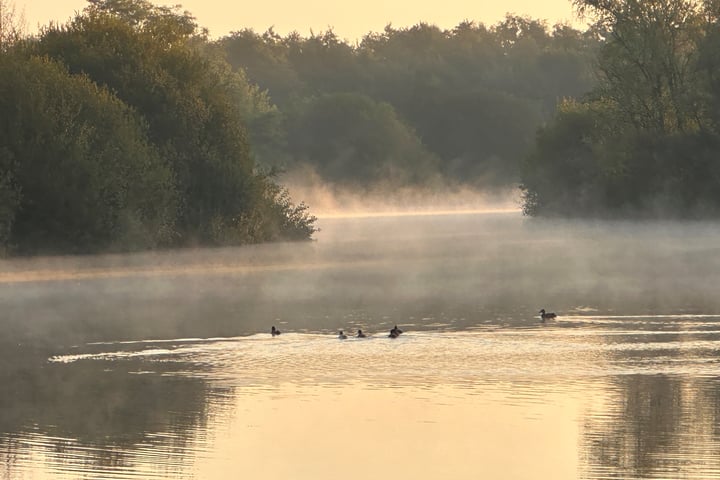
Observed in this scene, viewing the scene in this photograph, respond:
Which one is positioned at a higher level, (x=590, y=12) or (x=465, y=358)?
(x=590, y=12)

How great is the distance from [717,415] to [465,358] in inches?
301

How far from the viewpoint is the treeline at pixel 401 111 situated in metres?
160

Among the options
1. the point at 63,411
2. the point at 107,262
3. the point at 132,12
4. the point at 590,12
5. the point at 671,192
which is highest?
the point at 132,12

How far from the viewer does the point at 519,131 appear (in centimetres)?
16988

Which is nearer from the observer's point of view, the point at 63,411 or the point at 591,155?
the point at 63,411

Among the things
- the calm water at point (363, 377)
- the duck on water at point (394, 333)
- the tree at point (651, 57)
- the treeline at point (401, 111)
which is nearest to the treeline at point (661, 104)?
the tree at point (651, 57)

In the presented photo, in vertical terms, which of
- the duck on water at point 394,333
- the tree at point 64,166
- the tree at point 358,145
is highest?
the tree at point 358,145

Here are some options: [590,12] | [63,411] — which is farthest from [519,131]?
[63,411]

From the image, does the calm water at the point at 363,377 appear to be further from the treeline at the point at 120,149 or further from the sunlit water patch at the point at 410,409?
the treeline at the point at 120,149

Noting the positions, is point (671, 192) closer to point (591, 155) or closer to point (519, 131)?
point (591, 155)

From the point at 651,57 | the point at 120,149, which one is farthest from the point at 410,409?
the point at 651,57

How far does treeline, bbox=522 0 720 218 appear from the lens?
295 ft

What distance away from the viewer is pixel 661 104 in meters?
92.8

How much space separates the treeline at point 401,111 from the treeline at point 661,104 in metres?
46.7
